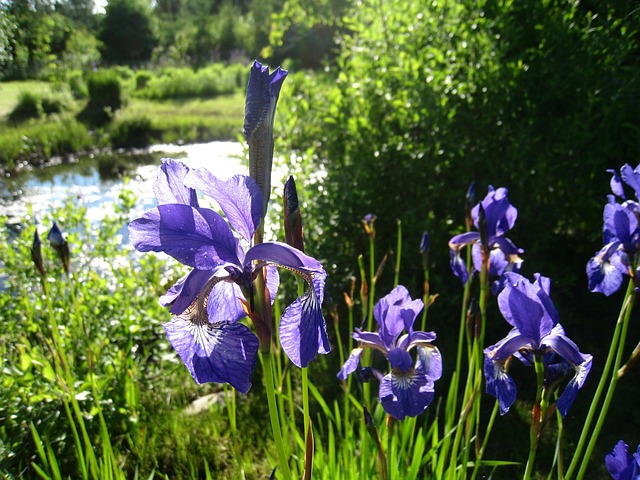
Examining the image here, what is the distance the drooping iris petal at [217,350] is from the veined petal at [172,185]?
19 cm

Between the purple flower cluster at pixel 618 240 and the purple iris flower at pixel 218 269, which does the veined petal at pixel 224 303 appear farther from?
the purple flower cluster at pixel 618 240

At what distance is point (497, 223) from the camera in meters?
1.39

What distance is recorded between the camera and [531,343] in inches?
38.6

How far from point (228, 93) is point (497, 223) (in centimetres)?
1987

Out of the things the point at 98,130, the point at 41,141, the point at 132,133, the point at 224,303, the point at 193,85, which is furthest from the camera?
the point at 193,85

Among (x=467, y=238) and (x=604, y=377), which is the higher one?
(x=467, y=238)

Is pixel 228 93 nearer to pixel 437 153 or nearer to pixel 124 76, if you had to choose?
pixel 124 76

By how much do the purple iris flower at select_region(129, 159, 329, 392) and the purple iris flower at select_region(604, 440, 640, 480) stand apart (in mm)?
593

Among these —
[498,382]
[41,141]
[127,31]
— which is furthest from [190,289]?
[127,31]

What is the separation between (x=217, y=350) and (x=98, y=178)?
29.3 feet

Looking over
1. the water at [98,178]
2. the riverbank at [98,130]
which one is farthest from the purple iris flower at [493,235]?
the riverbank at [98,130]

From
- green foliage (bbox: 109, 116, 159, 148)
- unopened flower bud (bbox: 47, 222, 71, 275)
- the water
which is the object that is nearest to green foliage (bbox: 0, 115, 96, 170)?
the water

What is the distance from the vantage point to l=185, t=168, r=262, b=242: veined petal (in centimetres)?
74

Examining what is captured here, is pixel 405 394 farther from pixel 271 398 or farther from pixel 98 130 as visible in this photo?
pixel 98 130
